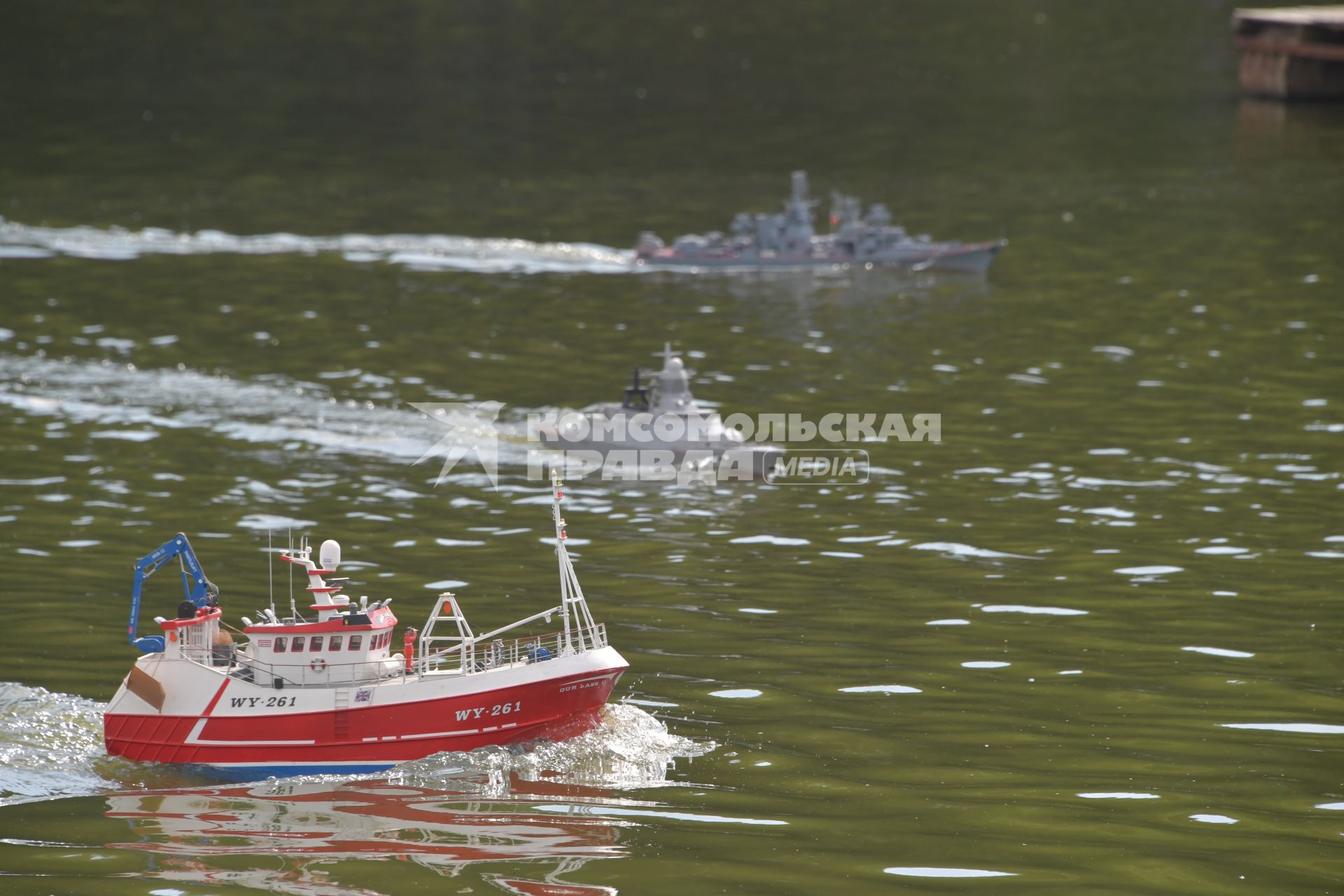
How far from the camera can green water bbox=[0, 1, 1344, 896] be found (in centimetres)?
2556

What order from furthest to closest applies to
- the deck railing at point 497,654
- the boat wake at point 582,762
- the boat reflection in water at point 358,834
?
the deck railing at point 497,654
the boat wake at point 582,762
the boat reflection in water at point 358,834

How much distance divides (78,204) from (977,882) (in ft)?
296

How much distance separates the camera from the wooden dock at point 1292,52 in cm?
11731

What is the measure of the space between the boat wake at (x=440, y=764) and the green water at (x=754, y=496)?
11cm

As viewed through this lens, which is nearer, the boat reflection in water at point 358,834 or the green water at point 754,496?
the boat reflection in water at point 358,834

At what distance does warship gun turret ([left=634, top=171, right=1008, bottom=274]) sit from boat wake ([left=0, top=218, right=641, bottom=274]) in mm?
3394

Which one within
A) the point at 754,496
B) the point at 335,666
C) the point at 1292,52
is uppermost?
the point at 1292,52

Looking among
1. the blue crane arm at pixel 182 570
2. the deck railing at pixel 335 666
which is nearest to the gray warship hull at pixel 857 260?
the blue crane arm at pixel 182 570

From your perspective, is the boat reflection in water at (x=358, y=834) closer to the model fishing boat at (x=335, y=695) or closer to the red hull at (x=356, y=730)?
the red hull at (x=356, y=730)

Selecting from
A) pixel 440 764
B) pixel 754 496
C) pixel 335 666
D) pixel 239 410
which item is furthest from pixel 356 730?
pixel 239 410

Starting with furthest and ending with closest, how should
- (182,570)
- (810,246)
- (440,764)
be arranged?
(810,246) < (182,570) < (440,764)

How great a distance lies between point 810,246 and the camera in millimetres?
91312

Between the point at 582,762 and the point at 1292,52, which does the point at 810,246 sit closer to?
the point at 1292,52

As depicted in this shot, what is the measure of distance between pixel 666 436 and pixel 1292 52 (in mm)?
86220
